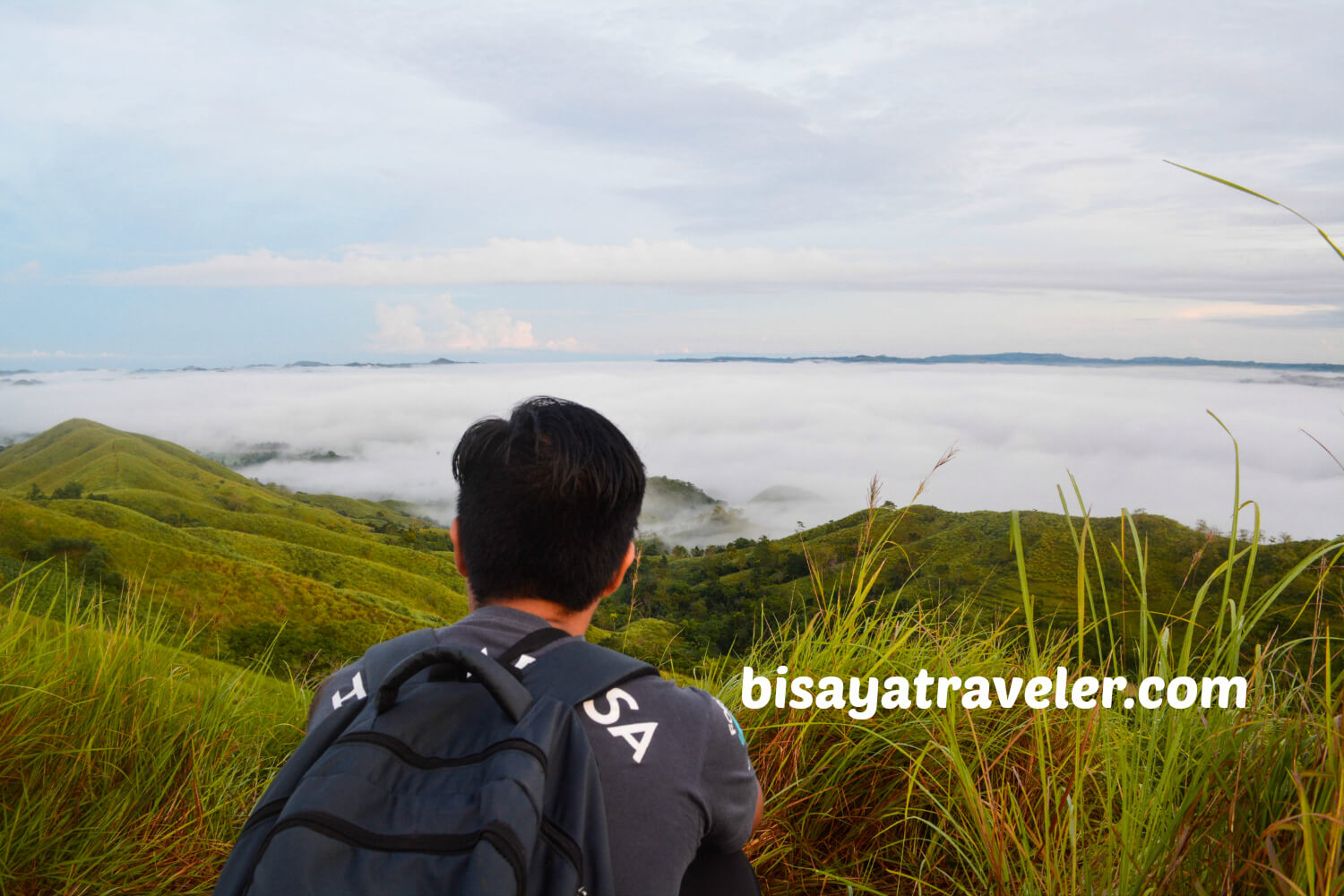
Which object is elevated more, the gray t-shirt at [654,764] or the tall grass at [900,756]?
the gray t-shirt at [654,764]

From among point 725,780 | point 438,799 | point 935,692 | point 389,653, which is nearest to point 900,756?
point 935,692

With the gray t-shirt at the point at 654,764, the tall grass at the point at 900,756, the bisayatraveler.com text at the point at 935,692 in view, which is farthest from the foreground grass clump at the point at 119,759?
the bisayatraveler.com text at the point at 935,692

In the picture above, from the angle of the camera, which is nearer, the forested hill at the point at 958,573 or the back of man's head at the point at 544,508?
Result: the back of man's head at the point at 544,508

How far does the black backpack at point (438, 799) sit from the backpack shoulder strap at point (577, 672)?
1cm

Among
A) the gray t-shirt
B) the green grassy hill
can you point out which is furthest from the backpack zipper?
the green grassy hill

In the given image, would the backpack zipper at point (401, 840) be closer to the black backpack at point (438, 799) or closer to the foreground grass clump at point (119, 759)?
the black backpack at point (438, 799)

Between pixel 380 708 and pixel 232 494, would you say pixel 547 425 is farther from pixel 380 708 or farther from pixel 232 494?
pixel 232 494

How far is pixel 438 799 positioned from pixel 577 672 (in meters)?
0.35

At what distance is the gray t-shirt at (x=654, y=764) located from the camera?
1.40 metres

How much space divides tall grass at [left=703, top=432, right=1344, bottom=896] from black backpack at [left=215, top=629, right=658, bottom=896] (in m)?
1.20

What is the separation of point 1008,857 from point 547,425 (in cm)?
179

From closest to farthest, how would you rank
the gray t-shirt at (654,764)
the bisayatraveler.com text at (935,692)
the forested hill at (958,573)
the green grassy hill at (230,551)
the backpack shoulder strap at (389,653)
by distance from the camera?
the gray t-shirt at (654,764)
the backpack shoulder strap at (389,653)
the bisayatraveler.com text at (935,692)
the forested hill at (958,573)
the green grassy hill at (230,551)

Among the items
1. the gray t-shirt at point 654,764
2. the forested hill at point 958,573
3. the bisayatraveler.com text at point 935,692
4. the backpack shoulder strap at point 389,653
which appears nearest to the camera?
the gray t-shirt at point 654,764

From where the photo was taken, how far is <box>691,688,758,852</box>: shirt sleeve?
156 centimetres
